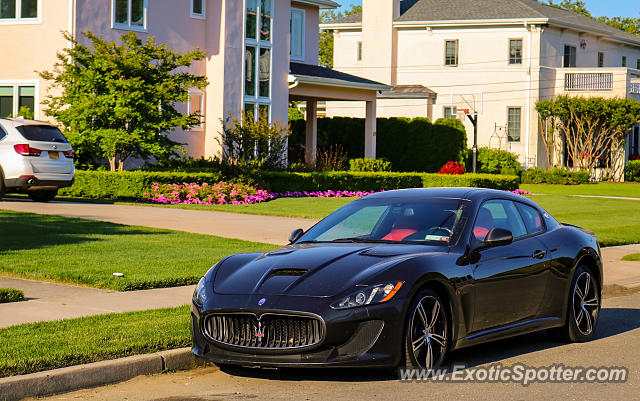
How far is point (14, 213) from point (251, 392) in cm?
1332

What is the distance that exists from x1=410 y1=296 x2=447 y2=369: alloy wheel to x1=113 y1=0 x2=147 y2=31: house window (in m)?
24.2

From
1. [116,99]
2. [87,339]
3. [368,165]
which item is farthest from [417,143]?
[87,339]

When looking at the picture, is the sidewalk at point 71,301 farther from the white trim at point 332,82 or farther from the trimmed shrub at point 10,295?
the white trim at point 332,82

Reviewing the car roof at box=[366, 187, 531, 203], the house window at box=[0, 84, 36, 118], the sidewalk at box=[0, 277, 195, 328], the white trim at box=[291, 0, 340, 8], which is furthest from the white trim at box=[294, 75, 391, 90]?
the car roof at box=[366, 187, 531, 203]

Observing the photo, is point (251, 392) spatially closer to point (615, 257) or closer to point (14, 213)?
point (615, 257)

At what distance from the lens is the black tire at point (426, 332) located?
736 centimetres

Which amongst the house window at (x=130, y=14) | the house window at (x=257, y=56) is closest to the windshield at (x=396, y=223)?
the house window at (x=130, y=14)

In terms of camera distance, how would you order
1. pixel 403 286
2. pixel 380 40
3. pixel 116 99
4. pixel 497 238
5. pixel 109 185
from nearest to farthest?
pixel 403 286 → pixel 497 238 → pixel 109 185 → pixel 116 99 → pixel 380 40

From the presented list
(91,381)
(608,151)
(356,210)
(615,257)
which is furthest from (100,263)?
(608,151)

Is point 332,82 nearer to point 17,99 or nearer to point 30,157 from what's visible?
point 17,99

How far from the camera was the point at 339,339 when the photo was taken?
7043 millimetres

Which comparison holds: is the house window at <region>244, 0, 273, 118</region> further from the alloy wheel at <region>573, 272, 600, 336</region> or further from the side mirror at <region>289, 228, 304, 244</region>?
the side mirror at <region>289, 228, 304, 244</region>

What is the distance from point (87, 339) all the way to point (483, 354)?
3.36m

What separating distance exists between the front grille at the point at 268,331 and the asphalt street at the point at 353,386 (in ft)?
1.07
